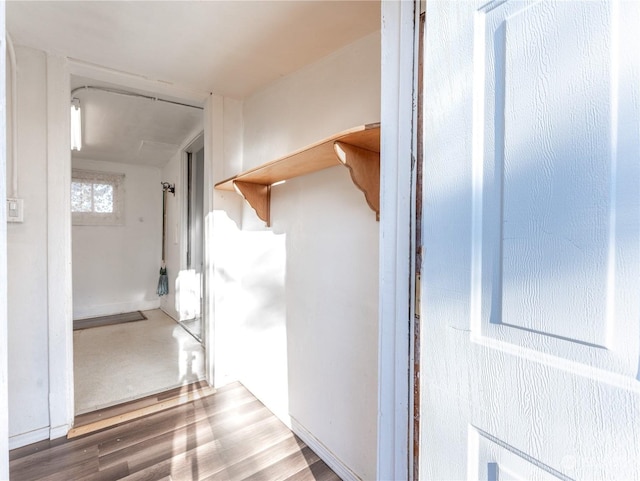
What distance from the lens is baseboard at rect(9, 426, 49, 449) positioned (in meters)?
1.69

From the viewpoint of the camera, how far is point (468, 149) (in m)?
0.57

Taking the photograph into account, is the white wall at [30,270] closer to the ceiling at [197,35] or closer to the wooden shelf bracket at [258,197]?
the ceiling at [197,35]

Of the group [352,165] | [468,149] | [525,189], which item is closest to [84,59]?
[352,165]

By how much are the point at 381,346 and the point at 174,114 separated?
2914 millimetres

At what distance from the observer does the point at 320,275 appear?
1671mm

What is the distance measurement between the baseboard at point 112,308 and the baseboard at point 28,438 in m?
2.85

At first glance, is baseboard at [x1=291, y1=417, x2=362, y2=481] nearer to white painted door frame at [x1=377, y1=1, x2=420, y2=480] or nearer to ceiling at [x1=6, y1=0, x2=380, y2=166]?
white painted door frame at [x1=377, y1=1, x2=420, y2=480]

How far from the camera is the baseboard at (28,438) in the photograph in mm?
1689

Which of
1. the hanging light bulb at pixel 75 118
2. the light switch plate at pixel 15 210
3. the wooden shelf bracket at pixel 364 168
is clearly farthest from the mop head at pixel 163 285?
the wooden shelf bracket at pixel 364 168

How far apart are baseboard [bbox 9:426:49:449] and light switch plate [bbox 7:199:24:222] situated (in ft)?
3.86

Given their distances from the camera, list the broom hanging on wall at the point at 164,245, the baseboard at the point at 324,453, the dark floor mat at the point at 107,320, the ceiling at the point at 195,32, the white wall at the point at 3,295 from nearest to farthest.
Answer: the white wall at the point at 3,295, the ceiling at the point at 195,32, the baseboard at the point at 324,453, the dark floor mat at the point at 107,320, the broom hanging on wall at the point at 164,245

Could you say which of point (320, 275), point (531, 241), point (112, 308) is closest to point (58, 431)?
point (320, 275)

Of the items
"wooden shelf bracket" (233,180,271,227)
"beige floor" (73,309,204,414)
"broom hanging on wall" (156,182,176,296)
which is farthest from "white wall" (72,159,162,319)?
"wooden shelf bracket" (233,180,271,227)

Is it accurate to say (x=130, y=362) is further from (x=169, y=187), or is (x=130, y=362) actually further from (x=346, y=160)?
(x=346, y=160)
